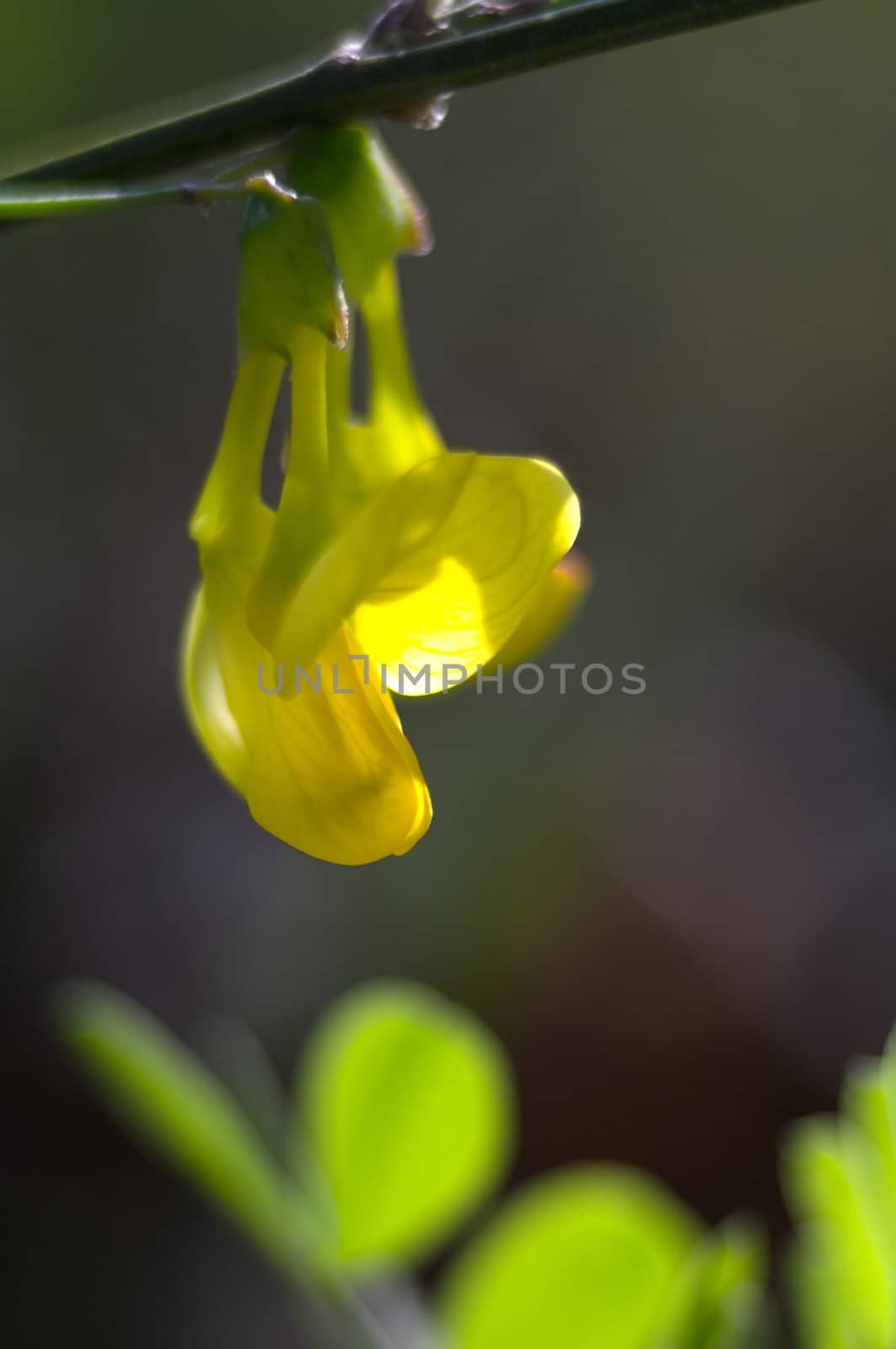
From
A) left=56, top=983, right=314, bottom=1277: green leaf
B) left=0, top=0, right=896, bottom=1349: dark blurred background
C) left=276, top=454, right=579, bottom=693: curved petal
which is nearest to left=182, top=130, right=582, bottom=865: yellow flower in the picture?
left=276, top=454, right=579, bottom=693: curved petal

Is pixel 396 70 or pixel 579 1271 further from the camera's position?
pixel 579 1271

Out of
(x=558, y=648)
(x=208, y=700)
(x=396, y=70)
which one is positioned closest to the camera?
(x=396, y=70)

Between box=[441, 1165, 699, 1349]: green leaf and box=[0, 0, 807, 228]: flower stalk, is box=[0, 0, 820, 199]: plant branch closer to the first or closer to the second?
box=[0, 0, 807, 228]: flower stalk

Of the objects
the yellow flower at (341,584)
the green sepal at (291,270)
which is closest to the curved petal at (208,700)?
the yellow flower at (341,584)

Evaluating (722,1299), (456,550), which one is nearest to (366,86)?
(456,550)

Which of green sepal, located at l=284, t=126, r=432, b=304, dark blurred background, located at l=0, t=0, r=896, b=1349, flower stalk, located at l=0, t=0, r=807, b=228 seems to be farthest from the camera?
dark blurred background, located at l=0, t=0, r=896, b=1349

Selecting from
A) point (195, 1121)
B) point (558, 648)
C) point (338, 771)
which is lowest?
point (558, 648)

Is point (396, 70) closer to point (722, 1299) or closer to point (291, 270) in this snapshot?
point (291, 270)
